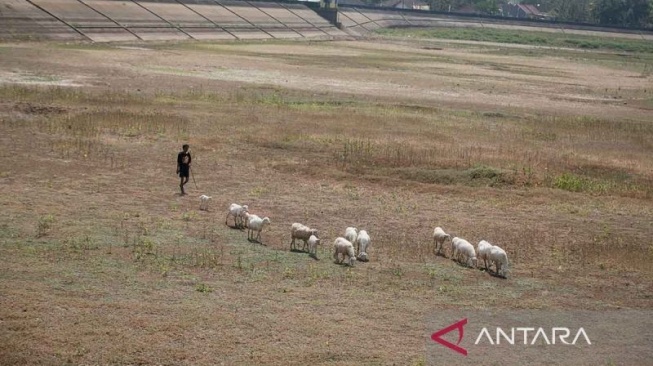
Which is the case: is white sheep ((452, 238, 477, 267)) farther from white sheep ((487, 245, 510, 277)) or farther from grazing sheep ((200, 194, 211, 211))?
grazing sheep ((200, 194, 211, 211))

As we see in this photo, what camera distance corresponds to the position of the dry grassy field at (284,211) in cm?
1329

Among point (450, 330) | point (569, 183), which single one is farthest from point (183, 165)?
point (569, 183)

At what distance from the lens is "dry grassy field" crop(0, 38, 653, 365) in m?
13.3

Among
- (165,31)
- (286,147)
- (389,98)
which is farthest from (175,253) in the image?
(165,31)

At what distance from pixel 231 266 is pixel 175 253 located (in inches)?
52.6

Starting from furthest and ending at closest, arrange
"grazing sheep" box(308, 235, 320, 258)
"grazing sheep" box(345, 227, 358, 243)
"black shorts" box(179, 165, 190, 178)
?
1. "black shorts" box(179, 165, 190, 178)
2. "grazing sheep" box(345, 227, 358, 243)
3. "grazing sheep" box(308, 235, 320, 258)

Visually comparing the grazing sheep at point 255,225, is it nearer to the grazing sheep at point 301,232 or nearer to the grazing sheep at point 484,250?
the grazing sheep at point 301,232

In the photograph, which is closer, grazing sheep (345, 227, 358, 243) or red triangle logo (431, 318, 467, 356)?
red triangle logo (431, 318, 467, 356)

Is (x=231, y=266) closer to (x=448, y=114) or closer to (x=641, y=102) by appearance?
(x=448, y=114)

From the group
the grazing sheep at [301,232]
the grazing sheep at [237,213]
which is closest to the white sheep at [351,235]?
the grazing sheep at [301,232]

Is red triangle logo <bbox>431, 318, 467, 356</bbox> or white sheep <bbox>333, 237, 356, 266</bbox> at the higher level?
white sheep <bbox>333, 237, 356, 266</bbox>

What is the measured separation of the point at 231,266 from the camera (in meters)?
16.4

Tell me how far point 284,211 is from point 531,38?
392ft

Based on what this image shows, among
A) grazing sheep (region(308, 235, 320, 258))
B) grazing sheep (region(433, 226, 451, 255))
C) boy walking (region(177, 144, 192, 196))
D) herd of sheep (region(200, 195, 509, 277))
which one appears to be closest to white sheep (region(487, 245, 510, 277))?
herd of sheep (region(200, 195, 509, 277))
